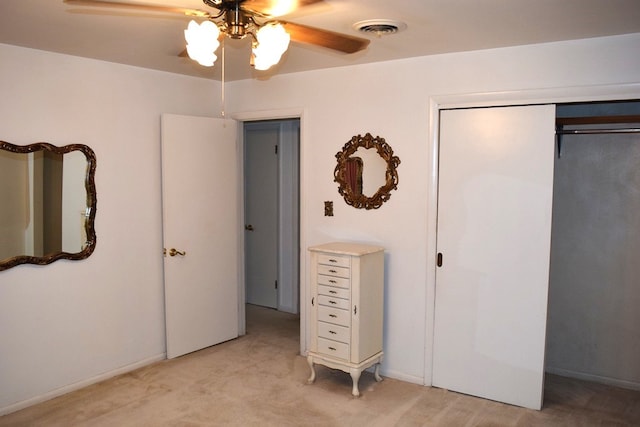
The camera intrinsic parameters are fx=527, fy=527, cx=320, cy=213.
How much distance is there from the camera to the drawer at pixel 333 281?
3654 millimetres

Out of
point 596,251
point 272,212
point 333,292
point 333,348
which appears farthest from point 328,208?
point 596,251

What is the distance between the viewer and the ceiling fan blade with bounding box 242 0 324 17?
188 cm

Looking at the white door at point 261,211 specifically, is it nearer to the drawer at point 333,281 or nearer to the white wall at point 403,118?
the white wall at point 403,118

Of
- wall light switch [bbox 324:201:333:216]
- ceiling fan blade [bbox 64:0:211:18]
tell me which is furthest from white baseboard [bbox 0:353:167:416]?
ceiling fan blade [bbox 64:0:211:18]

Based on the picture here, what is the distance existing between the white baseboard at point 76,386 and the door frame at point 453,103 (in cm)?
218

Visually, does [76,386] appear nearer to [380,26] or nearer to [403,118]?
[403,118]

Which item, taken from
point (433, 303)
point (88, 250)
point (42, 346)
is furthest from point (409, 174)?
point (42, 346)

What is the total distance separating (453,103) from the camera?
3605mm

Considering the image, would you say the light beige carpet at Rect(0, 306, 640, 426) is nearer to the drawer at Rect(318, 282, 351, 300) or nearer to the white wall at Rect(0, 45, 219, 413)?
the white wall at Rect(0, 45, 219, 413)

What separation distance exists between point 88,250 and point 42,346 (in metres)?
0.70

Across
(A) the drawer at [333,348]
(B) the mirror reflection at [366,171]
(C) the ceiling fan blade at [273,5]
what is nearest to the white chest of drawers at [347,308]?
(A) the drawer at [333,348]

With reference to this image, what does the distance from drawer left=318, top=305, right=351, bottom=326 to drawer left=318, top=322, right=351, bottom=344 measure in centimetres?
3

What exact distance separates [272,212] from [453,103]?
9.47ft

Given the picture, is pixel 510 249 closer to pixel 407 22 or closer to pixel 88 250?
pixel 407 22
